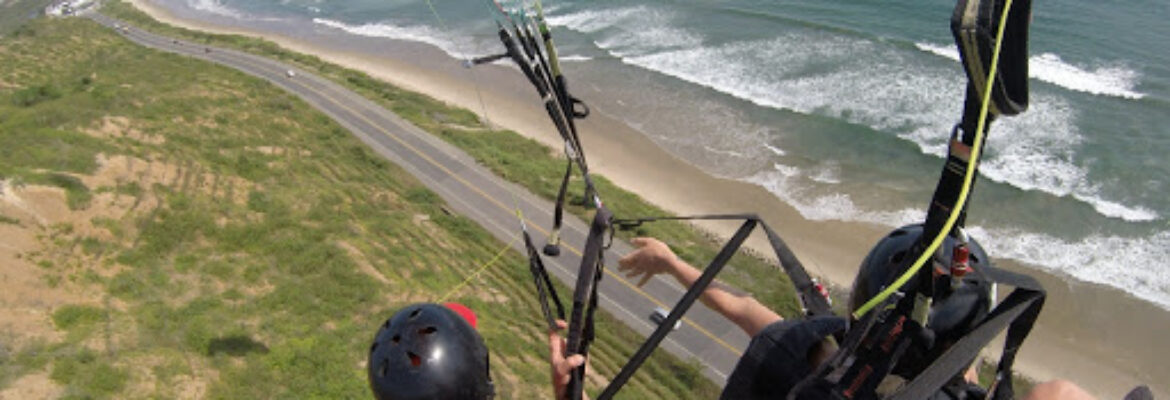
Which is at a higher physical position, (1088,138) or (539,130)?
(1088,138)

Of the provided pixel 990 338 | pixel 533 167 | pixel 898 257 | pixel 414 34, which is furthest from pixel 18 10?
pixel 990 338

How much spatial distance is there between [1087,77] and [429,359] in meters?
42.7

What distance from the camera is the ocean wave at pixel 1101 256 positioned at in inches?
931

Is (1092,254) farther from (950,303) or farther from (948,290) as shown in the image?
(948,290)

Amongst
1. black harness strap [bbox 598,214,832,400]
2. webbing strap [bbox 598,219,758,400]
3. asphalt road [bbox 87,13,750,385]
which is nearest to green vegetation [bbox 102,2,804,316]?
asphalt road [bbox 87,13,750,385]

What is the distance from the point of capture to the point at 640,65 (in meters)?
45.1

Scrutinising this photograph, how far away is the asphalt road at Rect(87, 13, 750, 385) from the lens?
19.8m

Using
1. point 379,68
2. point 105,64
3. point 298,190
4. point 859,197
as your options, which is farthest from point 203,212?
point 379,68

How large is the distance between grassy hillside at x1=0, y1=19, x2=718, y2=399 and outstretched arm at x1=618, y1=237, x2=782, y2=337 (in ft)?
33.8

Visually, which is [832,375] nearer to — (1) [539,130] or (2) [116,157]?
(2) [116,157]

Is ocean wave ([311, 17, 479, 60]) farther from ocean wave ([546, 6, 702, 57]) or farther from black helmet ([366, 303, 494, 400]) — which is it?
black helmet ([366, 303, 494, 400])

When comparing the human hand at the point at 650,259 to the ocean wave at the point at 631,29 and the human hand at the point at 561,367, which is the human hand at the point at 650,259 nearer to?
the human hand at the point at 561,367

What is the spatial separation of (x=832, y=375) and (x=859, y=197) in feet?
96.8

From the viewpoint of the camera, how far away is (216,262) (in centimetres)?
1673
